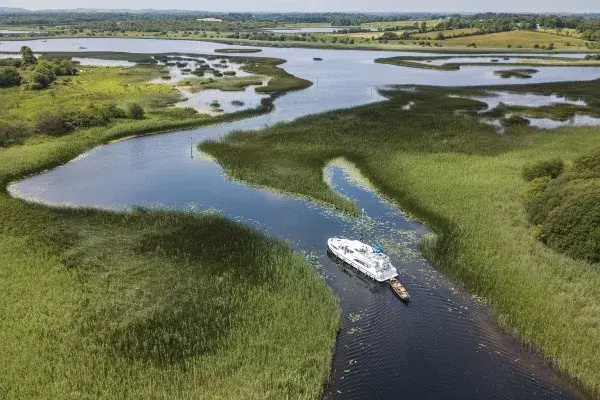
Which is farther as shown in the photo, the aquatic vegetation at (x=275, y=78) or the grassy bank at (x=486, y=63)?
the grassy bank at (x=486, y=63)

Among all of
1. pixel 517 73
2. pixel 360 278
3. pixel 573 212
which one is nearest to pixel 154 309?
pixel 360 278

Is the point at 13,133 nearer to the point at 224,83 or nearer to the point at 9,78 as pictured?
the point at 9,78

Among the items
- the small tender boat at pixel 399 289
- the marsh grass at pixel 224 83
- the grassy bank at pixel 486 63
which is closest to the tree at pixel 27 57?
the marsh grass at pixel 224 83

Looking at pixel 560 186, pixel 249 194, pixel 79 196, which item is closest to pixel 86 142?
pixel 79 196

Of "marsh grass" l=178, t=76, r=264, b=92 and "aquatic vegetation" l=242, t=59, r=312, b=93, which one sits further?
"marsh grass" l=178, t=76, r=264, b=92

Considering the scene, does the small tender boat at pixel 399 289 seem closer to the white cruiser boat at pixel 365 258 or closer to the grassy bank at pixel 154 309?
the white cruiser boat at pixel 365 258

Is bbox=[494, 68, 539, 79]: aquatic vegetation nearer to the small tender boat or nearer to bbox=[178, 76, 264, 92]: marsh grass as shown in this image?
bbox=[178, 76, 264, 92]: marsh grass

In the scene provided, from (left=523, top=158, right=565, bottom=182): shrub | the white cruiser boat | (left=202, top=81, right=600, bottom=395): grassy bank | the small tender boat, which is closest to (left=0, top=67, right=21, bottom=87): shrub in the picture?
(left=202, top=81, right=600, bottom=395): grassy bank
